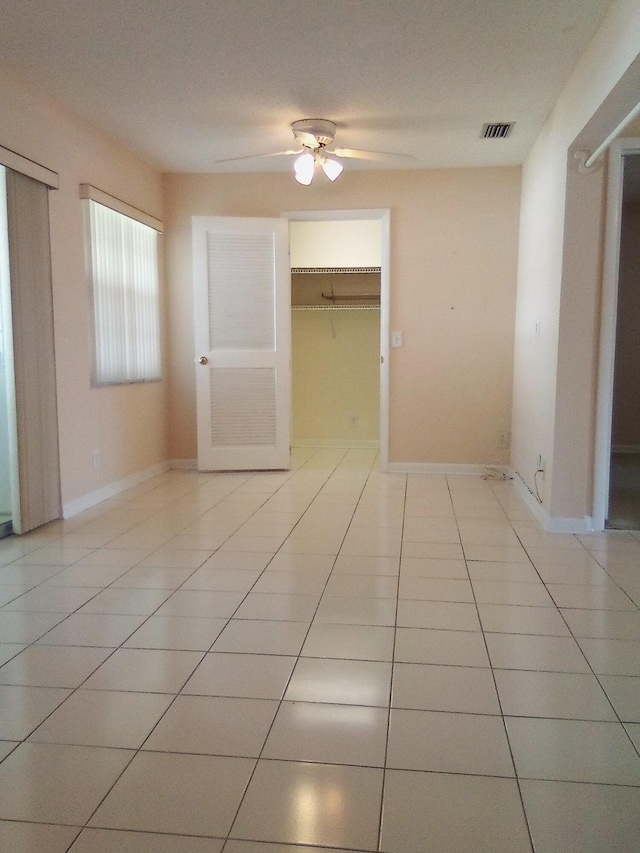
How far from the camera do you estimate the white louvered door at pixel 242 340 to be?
515cm

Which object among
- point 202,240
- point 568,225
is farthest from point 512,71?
point 202,240

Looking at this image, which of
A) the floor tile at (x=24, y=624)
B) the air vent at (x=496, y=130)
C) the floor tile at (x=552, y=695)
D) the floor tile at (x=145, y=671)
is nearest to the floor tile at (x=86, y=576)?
the floor tile at (x=24, y=624)

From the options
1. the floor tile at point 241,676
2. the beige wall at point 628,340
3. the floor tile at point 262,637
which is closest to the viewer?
the floor tile at point 241,676

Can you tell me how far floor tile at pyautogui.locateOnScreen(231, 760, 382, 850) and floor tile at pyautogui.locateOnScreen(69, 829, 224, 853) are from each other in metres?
0.07

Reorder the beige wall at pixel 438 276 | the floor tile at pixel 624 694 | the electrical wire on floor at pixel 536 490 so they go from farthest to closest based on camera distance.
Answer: the beige wall at pixel 438 276 → the electrical wire on floor at pixel 536 490 → the floor tile at pixel 624 694

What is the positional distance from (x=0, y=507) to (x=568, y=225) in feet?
11.3

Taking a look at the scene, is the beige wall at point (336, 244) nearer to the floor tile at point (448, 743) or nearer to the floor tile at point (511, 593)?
the floor tile at point (511, 593)

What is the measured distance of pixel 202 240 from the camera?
5.12 meters

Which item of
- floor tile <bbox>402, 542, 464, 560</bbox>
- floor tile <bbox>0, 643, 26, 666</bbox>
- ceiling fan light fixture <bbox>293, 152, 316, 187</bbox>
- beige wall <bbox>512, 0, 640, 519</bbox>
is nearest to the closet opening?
ceiling fan light fixture <bbox>293, 152, 316, 187</bbox>

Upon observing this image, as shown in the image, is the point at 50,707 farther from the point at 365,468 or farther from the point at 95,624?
the point at 365,468

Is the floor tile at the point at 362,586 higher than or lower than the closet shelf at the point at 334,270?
lower

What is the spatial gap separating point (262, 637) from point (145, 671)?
0.42 metres

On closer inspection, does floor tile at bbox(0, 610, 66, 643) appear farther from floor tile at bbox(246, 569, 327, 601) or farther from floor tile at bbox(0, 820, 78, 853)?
floor tile at bbox(0, 820, 78, 853)

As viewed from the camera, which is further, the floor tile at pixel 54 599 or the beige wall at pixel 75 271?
the beige wall at pixel 75 271
